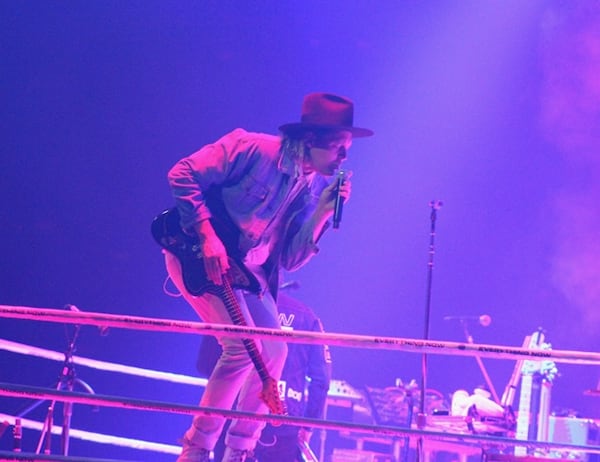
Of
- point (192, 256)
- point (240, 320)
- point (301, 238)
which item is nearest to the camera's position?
point (240, 320)

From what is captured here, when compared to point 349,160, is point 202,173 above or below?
below

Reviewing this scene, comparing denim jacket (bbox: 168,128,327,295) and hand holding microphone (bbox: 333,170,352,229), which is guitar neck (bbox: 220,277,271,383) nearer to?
denim jacket (bbox: 168,128,327,295)

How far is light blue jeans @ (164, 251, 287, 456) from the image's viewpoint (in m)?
3.74

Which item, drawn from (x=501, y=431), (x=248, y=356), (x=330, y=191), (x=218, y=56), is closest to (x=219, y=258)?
(x=248, y=356)

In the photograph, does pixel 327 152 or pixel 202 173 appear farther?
pixel 327 152

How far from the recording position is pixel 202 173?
4117mm

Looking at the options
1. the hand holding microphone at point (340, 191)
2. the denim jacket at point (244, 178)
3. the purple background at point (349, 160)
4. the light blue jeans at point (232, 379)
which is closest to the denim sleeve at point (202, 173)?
the denim jacket at point (244, 178)

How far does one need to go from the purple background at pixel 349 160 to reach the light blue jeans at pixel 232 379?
4390 mm

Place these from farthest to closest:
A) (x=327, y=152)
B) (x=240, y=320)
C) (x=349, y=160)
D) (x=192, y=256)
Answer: (x=349, y=160), (x=327, y=152), (x=192, y=256), (x=240, y=320)

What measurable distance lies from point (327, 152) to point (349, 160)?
648cm

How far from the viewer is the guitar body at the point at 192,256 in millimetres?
3938

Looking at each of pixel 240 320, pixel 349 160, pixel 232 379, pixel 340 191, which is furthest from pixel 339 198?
pixel 349 160

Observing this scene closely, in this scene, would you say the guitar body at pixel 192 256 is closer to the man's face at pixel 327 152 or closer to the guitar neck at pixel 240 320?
the guitar neck at pixel 240 320

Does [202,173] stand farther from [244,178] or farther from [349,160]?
[349,160]
